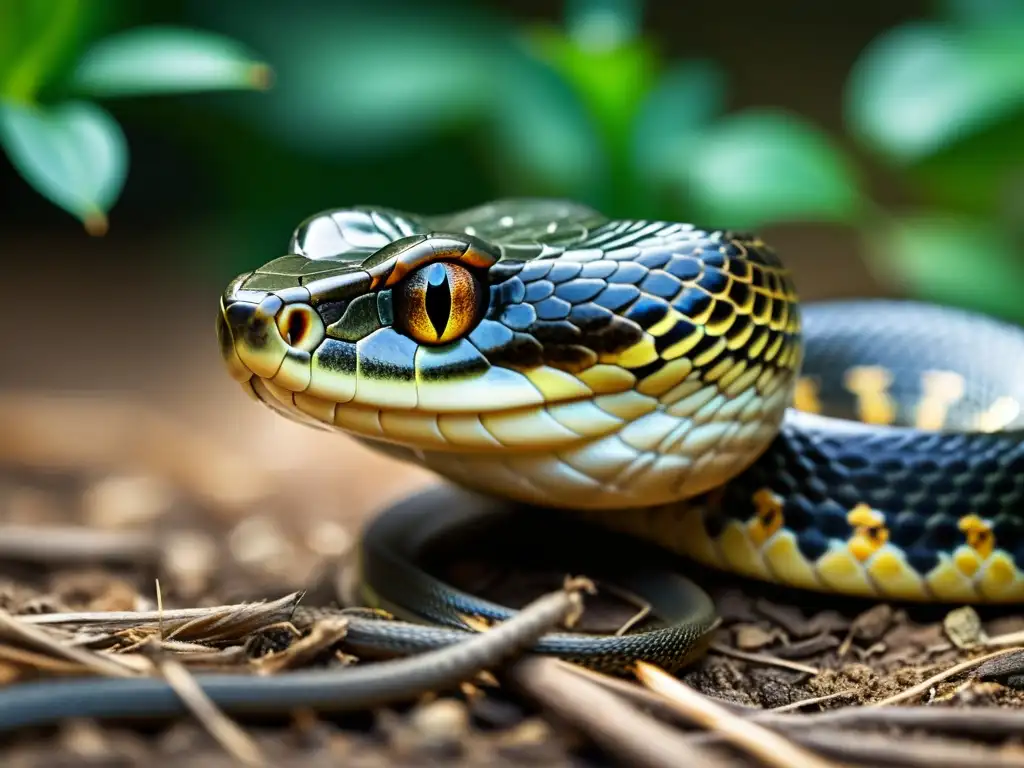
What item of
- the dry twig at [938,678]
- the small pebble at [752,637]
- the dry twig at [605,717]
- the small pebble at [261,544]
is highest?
the dry twig at [605,717]

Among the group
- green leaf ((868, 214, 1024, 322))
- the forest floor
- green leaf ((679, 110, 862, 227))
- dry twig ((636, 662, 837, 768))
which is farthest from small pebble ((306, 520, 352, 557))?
green leaf ((868, 214, 1024, 322))

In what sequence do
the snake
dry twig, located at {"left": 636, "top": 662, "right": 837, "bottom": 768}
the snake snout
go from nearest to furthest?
1. dry twig, located at {"left": 636, "top": 662, "right": 837, "bottom": 768}
2. the snake snout
3. the snake

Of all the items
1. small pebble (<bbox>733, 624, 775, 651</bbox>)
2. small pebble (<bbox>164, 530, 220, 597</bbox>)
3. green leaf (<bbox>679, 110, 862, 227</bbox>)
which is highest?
green leaf (<bbox>679, 110, 862, 227</bbox>)

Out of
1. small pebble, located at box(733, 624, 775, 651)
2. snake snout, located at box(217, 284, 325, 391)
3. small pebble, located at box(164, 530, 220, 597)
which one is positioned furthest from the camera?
small pebble, located at box(164, 530, 220, 597)

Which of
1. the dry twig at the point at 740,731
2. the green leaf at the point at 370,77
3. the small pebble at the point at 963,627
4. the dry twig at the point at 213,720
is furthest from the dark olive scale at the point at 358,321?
the green leaf at the point at 370,77

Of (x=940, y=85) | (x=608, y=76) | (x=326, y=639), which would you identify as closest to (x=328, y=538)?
(x=326, y=639)

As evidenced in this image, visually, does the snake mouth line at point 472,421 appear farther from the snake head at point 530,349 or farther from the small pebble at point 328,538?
the small pebble at point 328,538

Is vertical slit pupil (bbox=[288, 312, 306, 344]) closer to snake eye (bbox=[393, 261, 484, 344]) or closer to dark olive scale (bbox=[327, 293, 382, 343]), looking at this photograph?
dark olive scale (bbox=[327, 293, 382, 343])
